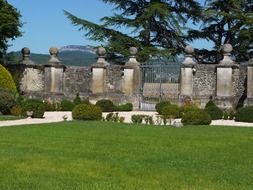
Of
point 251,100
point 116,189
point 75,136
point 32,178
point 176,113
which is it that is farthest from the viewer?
point 251,100

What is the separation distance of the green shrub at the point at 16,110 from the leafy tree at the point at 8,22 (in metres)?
7.97

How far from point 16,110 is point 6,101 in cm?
71

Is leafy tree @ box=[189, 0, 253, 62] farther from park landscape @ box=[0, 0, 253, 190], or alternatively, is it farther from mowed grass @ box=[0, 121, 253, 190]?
mowed grass @ box=[0, 121, 253, 190]

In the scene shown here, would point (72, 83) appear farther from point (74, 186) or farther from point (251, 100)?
point (74, 186)

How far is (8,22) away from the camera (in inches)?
1204

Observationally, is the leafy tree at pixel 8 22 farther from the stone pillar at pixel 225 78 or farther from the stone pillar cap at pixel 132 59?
the stone pillar at pixel 225 78

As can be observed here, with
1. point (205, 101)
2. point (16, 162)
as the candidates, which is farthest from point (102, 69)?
point (16, 162)

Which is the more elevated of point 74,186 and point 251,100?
point 251,100

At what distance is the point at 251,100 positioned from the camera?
27734mm

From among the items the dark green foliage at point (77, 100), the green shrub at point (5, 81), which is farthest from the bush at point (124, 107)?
the green shrub at point (5, 81)

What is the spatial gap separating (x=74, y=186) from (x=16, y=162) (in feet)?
7.74

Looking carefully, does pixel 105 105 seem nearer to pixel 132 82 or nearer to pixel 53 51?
pixel 132 82

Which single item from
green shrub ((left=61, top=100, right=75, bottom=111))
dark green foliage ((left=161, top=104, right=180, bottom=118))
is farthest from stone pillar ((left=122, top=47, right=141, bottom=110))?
dark green foliage ((left=161, top=104, right=180, bottom=118))

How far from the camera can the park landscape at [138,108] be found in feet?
29.3
